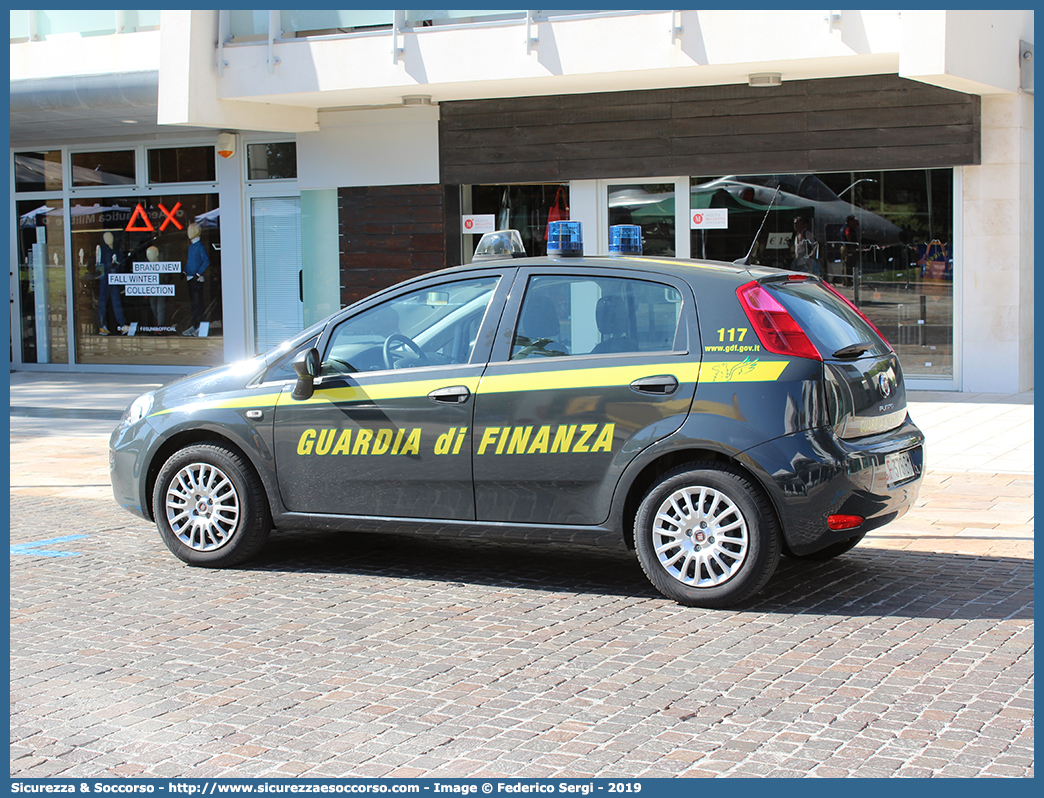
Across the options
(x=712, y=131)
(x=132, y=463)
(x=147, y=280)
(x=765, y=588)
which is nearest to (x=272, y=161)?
(x=147, y=280)

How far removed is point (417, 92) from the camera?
14828 mm

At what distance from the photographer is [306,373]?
6184mm

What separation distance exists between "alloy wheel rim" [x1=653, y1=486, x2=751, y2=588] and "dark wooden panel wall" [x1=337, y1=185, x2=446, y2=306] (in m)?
10.9

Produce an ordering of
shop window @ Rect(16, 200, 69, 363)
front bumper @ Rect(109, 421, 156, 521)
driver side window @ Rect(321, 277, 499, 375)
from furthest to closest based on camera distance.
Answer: shop window @ Rect(16, 200, 69, 363), front bumper @ Rect(109, 421, 156, 521), driver side window @ Rect(321, 277, 499, 375)

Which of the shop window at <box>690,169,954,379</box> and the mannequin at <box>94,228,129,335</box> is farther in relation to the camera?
the mannequin at <box>94,228,129,335</box>

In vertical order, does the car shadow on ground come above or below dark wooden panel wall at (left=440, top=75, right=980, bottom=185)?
below

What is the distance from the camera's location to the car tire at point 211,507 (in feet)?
21.0

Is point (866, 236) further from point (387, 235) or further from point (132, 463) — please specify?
point (132, 463)

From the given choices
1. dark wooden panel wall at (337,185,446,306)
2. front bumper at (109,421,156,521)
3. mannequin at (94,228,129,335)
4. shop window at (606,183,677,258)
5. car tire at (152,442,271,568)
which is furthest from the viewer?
mannequin at (94,228,129,335)

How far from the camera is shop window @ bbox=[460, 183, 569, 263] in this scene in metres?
15.8

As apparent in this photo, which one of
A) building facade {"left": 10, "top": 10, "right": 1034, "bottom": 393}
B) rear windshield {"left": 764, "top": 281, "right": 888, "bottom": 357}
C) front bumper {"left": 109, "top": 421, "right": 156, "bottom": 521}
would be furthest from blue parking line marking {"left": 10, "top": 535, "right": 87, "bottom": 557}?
building facade {"left": 10, "top": 10, "right": 1034, "bottom": 393}

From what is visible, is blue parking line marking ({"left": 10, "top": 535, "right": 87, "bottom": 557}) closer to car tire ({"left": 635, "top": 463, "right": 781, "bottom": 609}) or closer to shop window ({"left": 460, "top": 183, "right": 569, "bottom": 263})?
car tire ({"left": 635, "top": 463, "right": 781, "bottom": 609})
